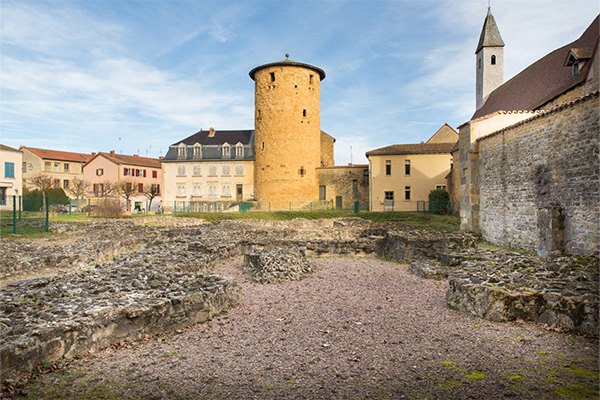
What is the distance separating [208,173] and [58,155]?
27488 mm

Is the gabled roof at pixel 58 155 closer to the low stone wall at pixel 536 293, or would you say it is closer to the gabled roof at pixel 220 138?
the gabled roof at pixel 220 138

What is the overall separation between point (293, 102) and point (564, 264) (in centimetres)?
3198

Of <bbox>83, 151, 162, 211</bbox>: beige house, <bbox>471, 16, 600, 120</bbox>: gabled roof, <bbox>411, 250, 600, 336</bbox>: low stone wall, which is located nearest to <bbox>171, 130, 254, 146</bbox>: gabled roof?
<bbox>83, 151, 162, 211</bbox>: beige house

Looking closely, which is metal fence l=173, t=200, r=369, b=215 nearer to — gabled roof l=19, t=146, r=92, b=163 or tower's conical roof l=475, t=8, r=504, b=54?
tower's conical roof l=475, t=8, r=504, b=54

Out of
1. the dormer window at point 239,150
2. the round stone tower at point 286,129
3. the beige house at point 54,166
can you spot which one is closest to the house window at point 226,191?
the dormer window at point 239,150

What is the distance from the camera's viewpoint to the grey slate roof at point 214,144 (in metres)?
42.2

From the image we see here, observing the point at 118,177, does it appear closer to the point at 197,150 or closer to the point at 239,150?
the point at 197,150

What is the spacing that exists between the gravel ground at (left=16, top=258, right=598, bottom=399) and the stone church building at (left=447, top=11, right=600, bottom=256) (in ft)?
19.8

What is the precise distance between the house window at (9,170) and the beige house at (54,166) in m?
19.5

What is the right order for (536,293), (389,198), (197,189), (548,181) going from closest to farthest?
(536,293), (548,181), (389,198), (197,189)

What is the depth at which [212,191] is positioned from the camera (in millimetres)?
41656

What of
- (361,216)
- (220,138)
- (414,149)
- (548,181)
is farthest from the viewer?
(220,138)

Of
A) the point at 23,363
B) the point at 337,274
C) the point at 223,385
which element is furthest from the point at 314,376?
the point at 337,274

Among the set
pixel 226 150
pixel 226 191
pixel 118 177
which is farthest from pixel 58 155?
pixel 226 191
